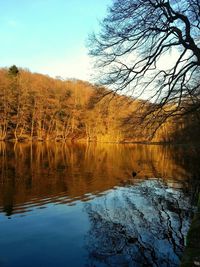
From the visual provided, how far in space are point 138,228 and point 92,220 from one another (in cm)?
190

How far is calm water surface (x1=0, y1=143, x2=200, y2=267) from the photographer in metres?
9.94

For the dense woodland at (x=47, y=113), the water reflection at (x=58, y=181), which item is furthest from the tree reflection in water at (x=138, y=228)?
the dense woodland at (x=47, y=113)

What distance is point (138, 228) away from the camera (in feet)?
41.7

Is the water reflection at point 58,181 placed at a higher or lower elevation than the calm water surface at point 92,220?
higher

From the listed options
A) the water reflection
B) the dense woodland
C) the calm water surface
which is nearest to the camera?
the calm water surface

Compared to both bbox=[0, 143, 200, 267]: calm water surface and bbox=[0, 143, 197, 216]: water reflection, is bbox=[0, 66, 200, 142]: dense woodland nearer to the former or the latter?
bbox=[0, 143, 197, 216]: water reflection

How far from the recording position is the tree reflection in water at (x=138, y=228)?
9945 millimetres

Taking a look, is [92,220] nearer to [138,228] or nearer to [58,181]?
[138,228]

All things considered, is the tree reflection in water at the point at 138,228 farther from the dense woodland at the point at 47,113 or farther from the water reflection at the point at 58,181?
the dense woodland at the point at 47,113

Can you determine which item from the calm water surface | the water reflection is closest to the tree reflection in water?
the calm water surface

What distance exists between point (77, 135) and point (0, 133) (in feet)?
67.7

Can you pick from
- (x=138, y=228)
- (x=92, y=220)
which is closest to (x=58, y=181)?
(x=92, y=220)

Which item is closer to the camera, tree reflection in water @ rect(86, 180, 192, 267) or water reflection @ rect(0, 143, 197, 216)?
tree reflection in water @ rect(86, 180, 192, 267)

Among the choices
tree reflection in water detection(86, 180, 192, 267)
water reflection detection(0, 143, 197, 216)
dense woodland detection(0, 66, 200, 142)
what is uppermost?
dense woodland detection(0, 66, 200, 142)
